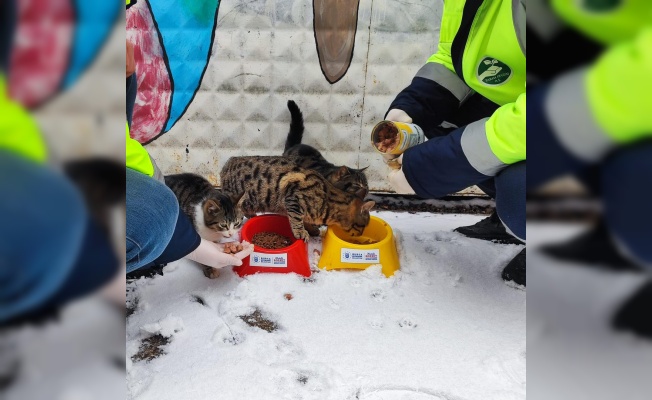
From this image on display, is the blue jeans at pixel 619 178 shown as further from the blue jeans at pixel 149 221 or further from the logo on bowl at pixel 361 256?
the logo on bowl at pixel 361 256

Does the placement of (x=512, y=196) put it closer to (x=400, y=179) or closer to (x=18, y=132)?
(x=400, y=179)

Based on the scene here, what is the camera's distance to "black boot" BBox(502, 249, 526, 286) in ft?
5.70

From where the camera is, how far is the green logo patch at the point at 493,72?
145 centimetres

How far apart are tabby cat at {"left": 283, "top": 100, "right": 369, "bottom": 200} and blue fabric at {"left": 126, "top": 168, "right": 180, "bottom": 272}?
3.35ft

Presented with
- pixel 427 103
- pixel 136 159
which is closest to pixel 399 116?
pixel 427 103

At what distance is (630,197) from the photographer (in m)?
0.32

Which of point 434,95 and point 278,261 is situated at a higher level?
point 434,95

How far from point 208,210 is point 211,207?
0.07ft

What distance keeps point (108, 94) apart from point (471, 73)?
1524 millimetres

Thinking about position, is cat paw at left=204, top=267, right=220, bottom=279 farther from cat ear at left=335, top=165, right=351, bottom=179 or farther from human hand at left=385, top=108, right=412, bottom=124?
human hand at left=385, top=108, right=412, bottom=124

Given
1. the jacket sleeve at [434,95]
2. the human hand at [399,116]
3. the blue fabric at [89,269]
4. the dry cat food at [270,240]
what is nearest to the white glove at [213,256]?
the dry cat food at [270,240]

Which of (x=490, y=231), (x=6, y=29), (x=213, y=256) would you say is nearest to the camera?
(x=6, y=29)

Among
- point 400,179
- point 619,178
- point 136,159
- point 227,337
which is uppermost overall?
point 619,178

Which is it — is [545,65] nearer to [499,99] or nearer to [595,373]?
[595,373]
